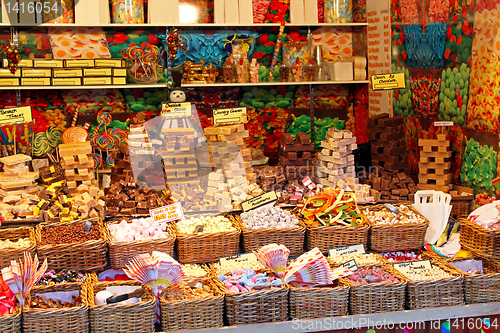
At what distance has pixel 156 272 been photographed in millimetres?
2707

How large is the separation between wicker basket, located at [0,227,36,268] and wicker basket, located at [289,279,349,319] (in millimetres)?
1496

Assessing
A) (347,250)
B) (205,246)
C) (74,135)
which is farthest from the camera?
(74,135)

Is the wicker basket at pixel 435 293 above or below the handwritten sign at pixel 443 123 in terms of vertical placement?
below

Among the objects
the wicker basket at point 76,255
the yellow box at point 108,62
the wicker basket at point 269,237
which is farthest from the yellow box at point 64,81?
the wicker basket at point 269,237

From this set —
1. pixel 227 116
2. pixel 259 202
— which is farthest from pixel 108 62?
pixel 259 202

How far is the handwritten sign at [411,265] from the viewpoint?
306cm

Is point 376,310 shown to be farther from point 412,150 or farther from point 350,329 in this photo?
point 412,150

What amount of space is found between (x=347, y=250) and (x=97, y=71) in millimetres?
3011

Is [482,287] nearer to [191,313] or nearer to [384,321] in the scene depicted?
[384,321]

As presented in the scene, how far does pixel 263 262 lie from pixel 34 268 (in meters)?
1.15

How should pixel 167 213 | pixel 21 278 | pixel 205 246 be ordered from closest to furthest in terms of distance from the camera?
pixel 21 278 → pixel 205 246 → pixel 167 213

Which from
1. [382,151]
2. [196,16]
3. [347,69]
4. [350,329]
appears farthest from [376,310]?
[196,16]

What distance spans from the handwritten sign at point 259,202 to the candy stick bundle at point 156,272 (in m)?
0.92

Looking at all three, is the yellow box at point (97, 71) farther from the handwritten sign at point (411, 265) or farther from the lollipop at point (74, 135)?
the handwritten sign at point (411, 265)
